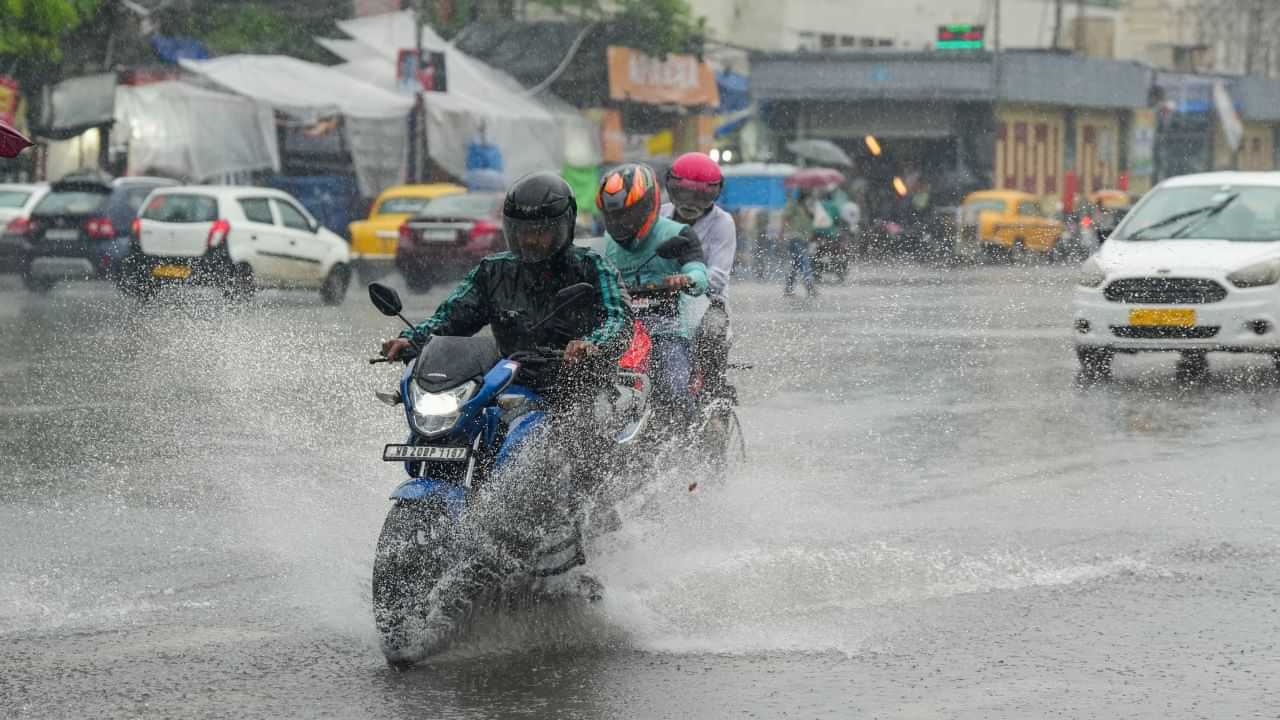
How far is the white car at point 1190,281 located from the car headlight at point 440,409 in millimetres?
10380

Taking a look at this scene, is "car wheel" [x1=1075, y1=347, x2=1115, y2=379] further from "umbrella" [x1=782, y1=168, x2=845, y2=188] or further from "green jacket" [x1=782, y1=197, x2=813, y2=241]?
"umbrella" [x1=782, y1=168, x2=845, y2=188]

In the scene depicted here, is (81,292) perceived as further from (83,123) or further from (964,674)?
(964,674)

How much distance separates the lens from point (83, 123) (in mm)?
37688

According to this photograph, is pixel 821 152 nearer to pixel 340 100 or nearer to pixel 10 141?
pixel 340 100

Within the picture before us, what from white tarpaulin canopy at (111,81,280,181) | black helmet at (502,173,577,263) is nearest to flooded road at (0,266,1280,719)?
black helmet at (502,173,577,263)

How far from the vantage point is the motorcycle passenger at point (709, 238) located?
9.91 m

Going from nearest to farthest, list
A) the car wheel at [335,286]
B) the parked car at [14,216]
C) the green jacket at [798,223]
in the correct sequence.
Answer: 1. the car wheel at [335,286]
2. the parked car at [14,216]
3. the green jacket at [798,223]

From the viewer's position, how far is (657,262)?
9.17 m

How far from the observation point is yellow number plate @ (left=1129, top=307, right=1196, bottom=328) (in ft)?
51.7

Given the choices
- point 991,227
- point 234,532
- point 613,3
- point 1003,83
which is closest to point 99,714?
point 234,532

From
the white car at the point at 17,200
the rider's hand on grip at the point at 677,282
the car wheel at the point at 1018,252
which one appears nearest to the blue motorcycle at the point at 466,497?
the rider's hand on grip at the point at 677,282

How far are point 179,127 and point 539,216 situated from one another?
28997 millimetres

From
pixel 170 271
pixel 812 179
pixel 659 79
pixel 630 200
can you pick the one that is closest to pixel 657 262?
pixel 630 200

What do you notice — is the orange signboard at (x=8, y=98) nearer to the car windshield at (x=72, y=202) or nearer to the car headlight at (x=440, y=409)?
the car windshield at (x=72, y=202)
